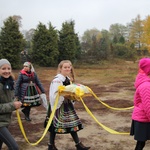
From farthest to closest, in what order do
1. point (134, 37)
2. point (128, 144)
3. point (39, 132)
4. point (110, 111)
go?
point (134, 37) → point (110, 111) → point (39, 132) → point (128, 144)

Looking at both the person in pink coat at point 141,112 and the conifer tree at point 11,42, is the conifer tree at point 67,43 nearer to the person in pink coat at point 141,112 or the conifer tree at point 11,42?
the conifer tree at point 11,42

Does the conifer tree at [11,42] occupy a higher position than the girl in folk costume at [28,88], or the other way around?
the conifer tree at [11,42]

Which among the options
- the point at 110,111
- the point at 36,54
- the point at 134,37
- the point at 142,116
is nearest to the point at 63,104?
the point at 142,116

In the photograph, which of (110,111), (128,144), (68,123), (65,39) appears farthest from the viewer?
(65,39)

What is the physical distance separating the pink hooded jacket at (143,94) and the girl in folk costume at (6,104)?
58.7 inches

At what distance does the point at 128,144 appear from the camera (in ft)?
15.7

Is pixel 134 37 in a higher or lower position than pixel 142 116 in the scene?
higher

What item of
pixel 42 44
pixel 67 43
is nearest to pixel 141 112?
pixel 42 44

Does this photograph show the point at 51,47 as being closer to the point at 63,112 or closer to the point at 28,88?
the point at 28,88

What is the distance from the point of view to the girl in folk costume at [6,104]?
3.17 meters

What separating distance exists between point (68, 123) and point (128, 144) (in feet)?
4.69

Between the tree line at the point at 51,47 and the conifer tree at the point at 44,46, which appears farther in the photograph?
the conifer tree at the point at 44,46

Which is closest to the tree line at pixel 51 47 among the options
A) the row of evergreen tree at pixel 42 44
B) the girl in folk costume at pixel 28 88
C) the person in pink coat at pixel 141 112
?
the row of evergreen tree at pixel 42 44

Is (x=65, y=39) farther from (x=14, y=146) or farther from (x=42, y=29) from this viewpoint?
(x=14, y=146)
